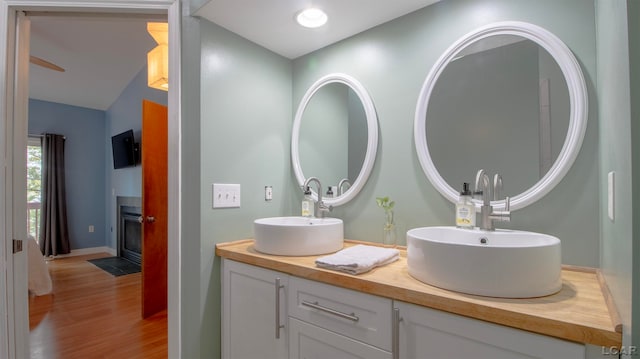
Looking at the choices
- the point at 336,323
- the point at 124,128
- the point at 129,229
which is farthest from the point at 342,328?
the point at 124,128

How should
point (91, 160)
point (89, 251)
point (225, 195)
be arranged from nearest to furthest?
point (225, 195) → point (89, 251) → point (91, 160)

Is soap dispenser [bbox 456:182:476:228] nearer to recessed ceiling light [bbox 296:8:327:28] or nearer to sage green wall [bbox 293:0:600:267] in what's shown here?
sage green wall [bbox 293:0:600:267]

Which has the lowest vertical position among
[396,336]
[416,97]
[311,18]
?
[396,336]

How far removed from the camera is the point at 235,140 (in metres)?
1.56

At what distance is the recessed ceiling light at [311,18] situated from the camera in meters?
1.39

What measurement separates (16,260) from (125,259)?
3.76 meters

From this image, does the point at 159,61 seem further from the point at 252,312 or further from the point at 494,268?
the point at 494,268

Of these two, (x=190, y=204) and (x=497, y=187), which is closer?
(x=497, y=187)

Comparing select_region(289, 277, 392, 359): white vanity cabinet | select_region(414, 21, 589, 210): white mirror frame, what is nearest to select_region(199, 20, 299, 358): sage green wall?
select_region(289, 277, 392, 359): white vanity cabinet

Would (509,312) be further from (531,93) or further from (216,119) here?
(216,119)

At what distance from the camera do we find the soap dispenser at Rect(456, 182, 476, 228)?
1.12m

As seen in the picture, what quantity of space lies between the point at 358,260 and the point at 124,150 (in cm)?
465

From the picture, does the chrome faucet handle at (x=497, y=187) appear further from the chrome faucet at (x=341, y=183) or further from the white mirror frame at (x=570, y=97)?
the chrome faucet at (x=341, y=183)

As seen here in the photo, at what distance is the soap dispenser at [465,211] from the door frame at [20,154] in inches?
48.4
